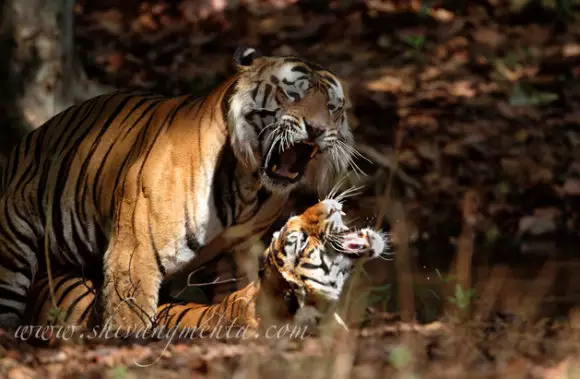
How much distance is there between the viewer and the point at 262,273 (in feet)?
16.4

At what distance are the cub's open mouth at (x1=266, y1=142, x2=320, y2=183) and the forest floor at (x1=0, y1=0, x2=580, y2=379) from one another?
395 mm

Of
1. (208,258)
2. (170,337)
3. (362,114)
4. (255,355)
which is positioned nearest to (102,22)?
(362,114)

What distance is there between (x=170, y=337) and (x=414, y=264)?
2824 mm

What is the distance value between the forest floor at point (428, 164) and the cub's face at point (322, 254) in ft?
0.61

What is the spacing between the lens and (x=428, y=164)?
9.40 m

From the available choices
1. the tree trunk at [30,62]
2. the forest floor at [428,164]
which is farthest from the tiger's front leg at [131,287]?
the tree trunk at [30,62]

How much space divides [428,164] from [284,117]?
14.8 ft

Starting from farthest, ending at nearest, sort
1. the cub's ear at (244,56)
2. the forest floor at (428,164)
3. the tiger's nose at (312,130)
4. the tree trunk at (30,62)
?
the tree trunk at (30,62)
the cub's ear at (244,56)
the tiger's nose at (312,130)
the forest floor at (428,164)

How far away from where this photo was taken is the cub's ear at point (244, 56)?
530cm

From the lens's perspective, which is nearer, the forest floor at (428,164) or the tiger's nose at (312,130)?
the forest floor at (428,164)

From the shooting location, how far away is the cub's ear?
5305 mm

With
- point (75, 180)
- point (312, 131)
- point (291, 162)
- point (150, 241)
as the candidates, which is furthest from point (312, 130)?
point (75, 180)

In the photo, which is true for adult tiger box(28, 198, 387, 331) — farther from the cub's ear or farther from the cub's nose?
the cub's ear

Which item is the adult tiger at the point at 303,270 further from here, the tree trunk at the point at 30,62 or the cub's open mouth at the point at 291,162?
the tree trunk at the point at 30,62
